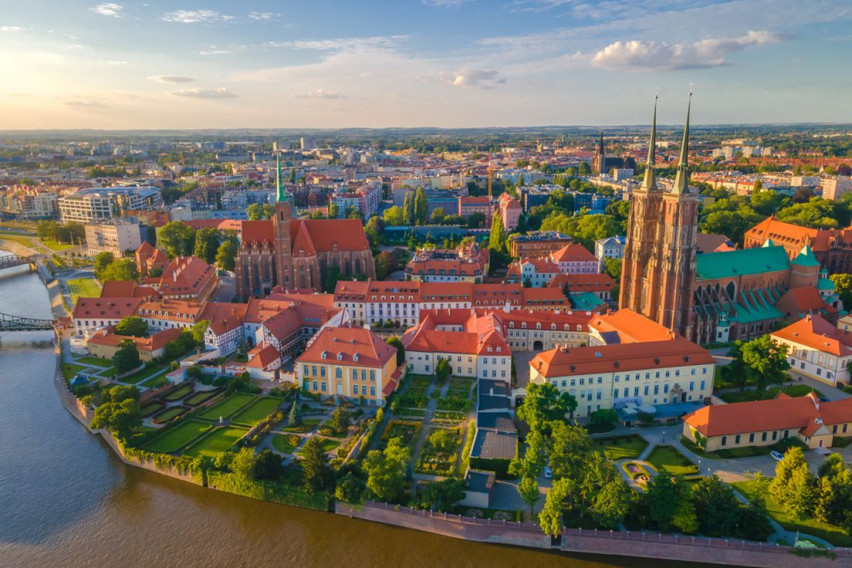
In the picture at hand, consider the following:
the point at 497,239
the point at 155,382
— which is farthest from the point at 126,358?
the point at 497,239

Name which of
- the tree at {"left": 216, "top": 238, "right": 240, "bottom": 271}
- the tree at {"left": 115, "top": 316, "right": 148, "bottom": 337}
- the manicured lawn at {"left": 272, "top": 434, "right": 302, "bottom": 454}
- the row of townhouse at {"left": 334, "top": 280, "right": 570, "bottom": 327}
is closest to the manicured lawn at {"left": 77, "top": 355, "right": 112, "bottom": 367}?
the tree at {"left": 115, "top": 316, "right": 148, "bottom": 337}

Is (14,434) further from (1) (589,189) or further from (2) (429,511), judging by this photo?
(1) (589,189)

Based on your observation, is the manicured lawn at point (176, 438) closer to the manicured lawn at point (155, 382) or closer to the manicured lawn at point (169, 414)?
the manicured lawn at point (169, 414)

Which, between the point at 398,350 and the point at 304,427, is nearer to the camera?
the point at 304,427

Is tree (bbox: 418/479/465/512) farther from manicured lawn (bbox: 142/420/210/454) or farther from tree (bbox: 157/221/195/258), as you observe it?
tree (bbox: 157/221/195/258)

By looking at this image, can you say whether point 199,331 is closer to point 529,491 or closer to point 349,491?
point 349,491

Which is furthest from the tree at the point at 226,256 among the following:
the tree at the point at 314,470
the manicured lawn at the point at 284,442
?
the tree at the point at 314,470
